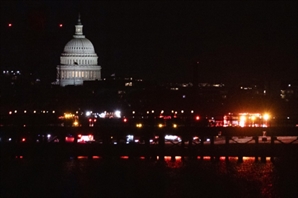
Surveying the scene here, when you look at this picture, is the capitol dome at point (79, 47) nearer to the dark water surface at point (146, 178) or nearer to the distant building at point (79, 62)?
the distant building at point (79, 62)

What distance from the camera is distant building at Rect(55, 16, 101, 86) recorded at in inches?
5541

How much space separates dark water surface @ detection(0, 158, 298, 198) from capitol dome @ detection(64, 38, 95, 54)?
8596 cm

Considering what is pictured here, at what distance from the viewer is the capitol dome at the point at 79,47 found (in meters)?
142

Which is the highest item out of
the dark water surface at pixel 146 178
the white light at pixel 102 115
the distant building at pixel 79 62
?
the distant building at pixel 79 62

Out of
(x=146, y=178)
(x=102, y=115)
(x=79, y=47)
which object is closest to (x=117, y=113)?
(x=102, y=115)

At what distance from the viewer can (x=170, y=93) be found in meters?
109

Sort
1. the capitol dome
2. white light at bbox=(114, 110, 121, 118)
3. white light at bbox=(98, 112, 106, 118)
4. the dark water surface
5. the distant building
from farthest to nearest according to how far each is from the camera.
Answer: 1. the capitol dome
2. the distant building
3. white light at bbox=(114, 110, 121, 118)
4. white light at bbox=(98, 112, 106, 118)
5. the dark water surface

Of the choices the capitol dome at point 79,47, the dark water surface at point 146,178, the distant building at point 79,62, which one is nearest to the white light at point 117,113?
the dark water surface at point 146,178

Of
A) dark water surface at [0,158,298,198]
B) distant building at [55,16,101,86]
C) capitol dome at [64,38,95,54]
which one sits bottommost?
dark water surface at [0,158,298,198]

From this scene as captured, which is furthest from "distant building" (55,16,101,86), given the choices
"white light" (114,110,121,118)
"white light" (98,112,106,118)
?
"white light" (98,112,106,118)

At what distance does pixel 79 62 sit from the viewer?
142 meters

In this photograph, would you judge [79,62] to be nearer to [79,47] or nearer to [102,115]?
[79,47]

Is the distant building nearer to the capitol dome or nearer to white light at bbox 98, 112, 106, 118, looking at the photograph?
the capitol dome

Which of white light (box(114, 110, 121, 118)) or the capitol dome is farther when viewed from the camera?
the capitol dome
